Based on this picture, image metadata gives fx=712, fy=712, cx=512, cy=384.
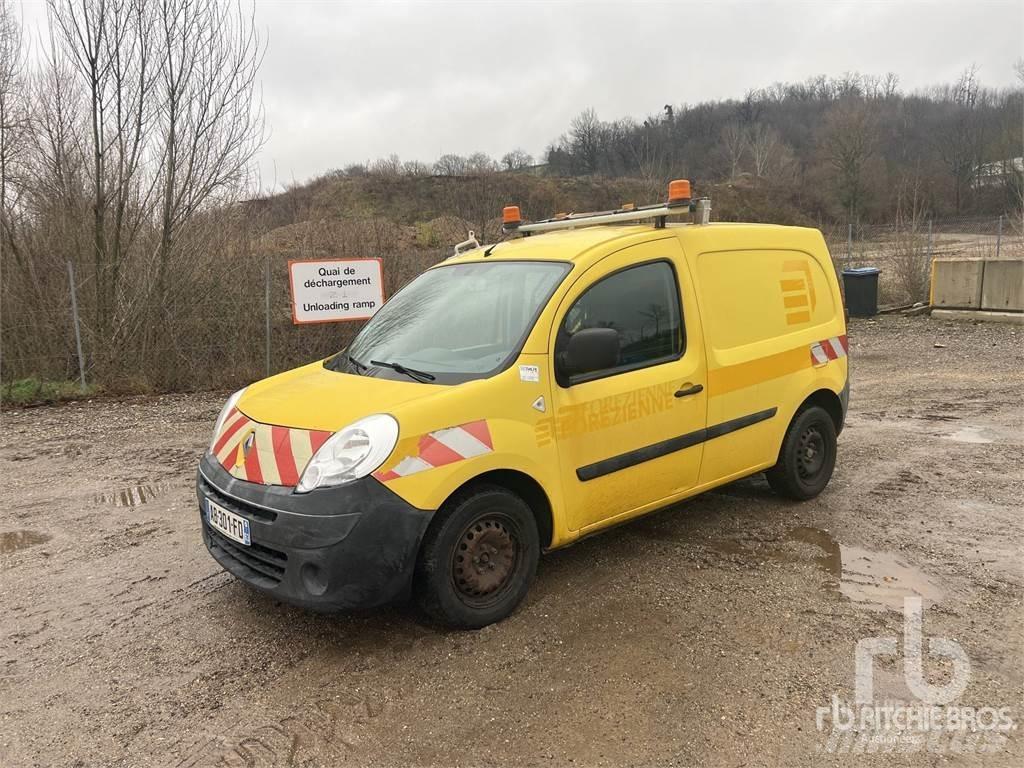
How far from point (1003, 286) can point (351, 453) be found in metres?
15.5

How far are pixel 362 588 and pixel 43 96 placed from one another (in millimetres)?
11515

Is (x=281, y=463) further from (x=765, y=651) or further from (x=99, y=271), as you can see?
(x=99, y=271)


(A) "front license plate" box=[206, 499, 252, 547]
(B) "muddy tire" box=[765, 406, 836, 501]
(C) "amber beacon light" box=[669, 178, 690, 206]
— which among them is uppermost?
(C) "amber beacon light" box=[669, 178, 690, 206]

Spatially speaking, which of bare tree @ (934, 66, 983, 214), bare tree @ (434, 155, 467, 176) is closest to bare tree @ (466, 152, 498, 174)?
bare tree @ (434, 155, 467, 176)

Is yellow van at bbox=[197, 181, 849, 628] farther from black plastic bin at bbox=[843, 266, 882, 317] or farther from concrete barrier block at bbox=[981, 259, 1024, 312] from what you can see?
black plastic bin at bbox=[843, 266, 882, 317]

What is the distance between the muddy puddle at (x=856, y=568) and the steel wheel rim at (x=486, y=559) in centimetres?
152

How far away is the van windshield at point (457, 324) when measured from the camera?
11.8 feet

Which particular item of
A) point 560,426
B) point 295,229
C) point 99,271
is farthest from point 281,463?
point 295,229

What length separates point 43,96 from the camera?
10.9 metres

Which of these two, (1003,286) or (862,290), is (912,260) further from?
(1003,286)

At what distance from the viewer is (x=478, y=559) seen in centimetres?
337

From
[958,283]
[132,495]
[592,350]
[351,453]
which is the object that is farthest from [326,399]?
[958,283]

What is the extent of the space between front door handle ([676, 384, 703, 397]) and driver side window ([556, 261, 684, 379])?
0.63ft

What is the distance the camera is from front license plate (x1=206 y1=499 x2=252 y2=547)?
10.6 feet
